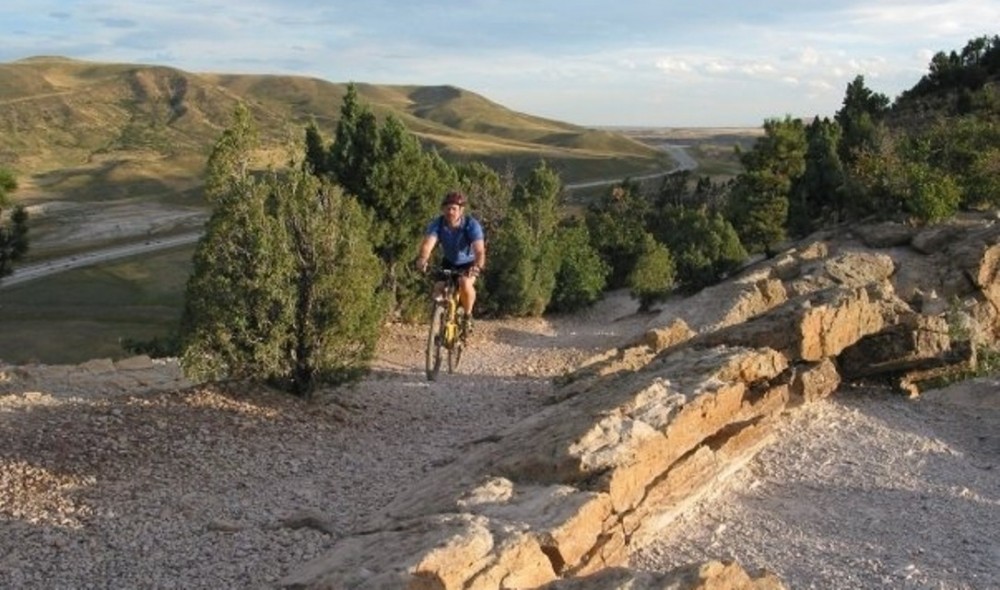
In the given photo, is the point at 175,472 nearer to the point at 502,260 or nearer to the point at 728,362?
the point at 728,362

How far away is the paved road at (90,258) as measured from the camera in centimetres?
6875

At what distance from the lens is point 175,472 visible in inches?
389

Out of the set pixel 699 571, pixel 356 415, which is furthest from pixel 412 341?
pixel 699 571

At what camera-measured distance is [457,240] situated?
1382cm

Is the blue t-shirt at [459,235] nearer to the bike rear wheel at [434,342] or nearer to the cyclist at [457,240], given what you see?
the cyclist at [457,240]

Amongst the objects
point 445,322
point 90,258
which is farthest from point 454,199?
point 90,258

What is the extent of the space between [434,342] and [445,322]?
0.70 metres

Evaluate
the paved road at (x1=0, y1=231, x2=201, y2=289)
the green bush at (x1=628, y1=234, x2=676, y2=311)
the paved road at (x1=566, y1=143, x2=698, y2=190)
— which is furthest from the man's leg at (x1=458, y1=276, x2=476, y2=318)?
the paved road at (x1=566, y1=143, x2=698, y2=190)

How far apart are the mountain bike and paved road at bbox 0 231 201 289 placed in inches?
2232

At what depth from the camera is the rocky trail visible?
8.06 m

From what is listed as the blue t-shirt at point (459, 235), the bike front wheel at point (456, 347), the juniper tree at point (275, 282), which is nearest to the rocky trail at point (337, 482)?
the juniper tree at point (275, 282)

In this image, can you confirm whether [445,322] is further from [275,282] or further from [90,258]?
[90,258]

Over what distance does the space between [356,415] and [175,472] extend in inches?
146

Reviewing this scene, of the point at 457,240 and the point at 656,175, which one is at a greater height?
the point at 457,240
